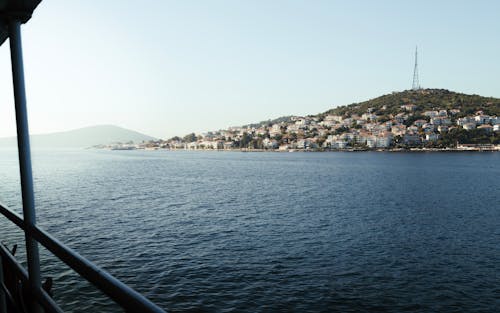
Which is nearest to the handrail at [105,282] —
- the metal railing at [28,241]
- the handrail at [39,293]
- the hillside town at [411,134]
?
the metal railing at [28,241]

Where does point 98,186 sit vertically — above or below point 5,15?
below

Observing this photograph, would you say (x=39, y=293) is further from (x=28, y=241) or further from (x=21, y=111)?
(x=21, y=111)

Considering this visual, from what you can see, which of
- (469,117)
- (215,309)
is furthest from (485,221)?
(469,117)

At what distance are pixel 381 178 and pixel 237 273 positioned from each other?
50.4 m

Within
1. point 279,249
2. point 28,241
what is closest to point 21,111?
point 28,241

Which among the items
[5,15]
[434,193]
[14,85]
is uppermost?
[5,15]

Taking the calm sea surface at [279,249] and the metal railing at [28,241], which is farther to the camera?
the calm sea surface at [279,249]

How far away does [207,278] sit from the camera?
648 inches

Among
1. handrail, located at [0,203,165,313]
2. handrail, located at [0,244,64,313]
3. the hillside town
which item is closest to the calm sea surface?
handrail, located at [0,244,64,313]

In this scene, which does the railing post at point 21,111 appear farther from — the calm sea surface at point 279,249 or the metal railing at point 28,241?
the calm sea surface at point 279,249

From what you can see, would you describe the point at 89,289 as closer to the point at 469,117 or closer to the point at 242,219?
the point at 242,219

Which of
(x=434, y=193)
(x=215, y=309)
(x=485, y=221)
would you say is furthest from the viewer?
(x=434, y=193)

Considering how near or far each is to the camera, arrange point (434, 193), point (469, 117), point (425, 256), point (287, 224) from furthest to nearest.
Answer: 1. point (469, 117)
2. point (434, 193)
3. point (287, 224)
4. point (425, 256)

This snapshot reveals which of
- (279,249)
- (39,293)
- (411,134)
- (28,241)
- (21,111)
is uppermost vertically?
(411,134)
